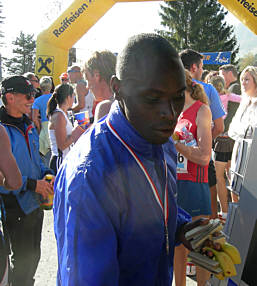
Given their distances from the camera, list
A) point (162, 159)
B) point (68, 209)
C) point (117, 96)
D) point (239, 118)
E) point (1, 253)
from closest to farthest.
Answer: point (68, 209), point (117, 96), point (162, 159), point (1, 253), point (239, 118)

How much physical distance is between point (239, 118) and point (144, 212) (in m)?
3.78

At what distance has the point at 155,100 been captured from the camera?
3.53 ft

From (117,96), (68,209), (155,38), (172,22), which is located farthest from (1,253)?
(172,22)

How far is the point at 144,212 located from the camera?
1113 millimetres

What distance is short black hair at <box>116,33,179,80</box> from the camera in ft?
3.49

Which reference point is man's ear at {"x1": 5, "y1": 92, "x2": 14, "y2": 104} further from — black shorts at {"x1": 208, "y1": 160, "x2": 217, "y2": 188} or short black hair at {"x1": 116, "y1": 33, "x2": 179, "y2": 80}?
black shorts at {"x1": 208, "y1": 160, "x2": 217, "y2": 188}

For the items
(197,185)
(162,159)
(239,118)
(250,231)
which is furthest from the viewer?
(239,118)

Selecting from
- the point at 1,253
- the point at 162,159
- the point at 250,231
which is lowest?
the point at 1,253

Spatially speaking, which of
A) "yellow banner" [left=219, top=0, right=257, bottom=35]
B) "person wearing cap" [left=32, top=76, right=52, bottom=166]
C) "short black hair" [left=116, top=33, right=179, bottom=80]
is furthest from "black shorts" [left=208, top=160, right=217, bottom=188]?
"yellow banner" [left=219, top=0, right=257, bottom=35]

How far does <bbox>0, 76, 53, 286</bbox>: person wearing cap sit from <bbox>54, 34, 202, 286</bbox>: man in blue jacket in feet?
5.15

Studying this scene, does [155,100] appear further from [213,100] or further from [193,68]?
[213,100]

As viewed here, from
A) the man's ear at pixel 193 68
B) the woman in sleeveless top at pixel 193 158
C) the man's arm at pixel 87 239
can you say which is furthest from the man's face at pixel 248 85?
the man's arm at pixel 87 239

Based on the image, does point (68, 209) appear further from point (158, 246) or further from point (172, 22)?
point (172, 22)

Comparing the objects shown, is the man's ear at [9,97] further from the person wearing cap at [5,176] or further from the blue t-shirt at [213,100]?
the blue t-shirt at [213,100]
